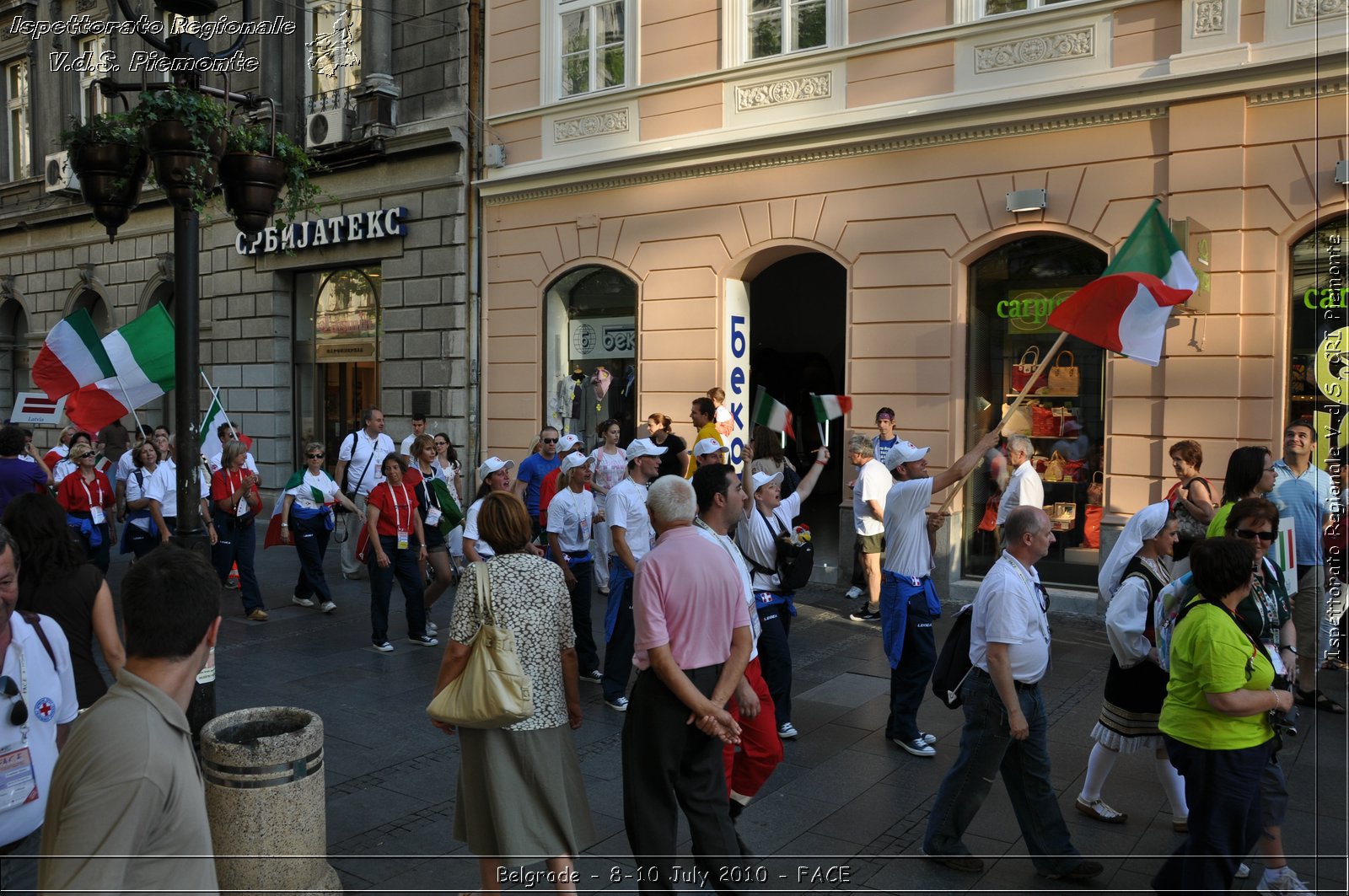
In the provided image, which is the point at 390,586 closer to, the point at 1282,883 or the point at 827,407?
the point at 827,407

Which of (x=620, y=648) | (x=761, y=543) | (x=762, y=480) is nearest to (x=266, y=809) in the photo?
(x=761, y=543)

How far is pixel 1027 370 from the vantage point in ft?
38.4

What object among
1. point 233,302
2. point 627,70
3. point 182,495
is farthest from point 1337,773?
point 233,302

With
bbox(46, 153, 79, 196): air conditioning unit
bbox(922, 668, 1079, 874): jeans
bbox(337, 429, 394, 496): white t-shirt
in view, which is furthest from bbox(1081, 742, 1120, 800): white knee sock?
bbox(46, 153, 79, 196): air conditioning unit

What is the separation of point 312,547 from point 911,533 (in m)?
6.70

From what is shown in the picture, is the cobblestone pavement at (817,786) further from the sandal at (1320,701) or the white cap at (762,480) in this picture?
the white cap at (762,480)

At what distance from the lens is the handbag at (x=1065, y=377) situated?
451 inches

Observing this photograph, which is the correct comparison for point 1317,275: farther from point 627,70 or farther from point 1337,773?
point 627,70

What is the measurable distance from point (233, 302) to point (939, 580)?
14.6m

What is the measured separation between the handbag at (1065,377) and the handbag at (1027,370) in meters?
0.09

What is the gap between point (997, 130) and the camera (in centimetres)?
1148

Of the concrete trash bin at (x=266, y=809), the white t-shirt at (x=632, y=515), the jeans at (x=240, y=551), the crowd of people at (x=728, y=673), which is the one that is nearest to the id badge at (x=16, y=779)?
the crowd of people at (x=728, y=673)

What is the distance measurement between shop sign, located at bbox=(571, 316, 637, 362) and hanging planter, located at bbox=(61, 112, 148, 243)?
8.58m

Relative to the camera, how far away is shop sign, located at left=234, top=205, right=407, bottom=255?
17047 mm
